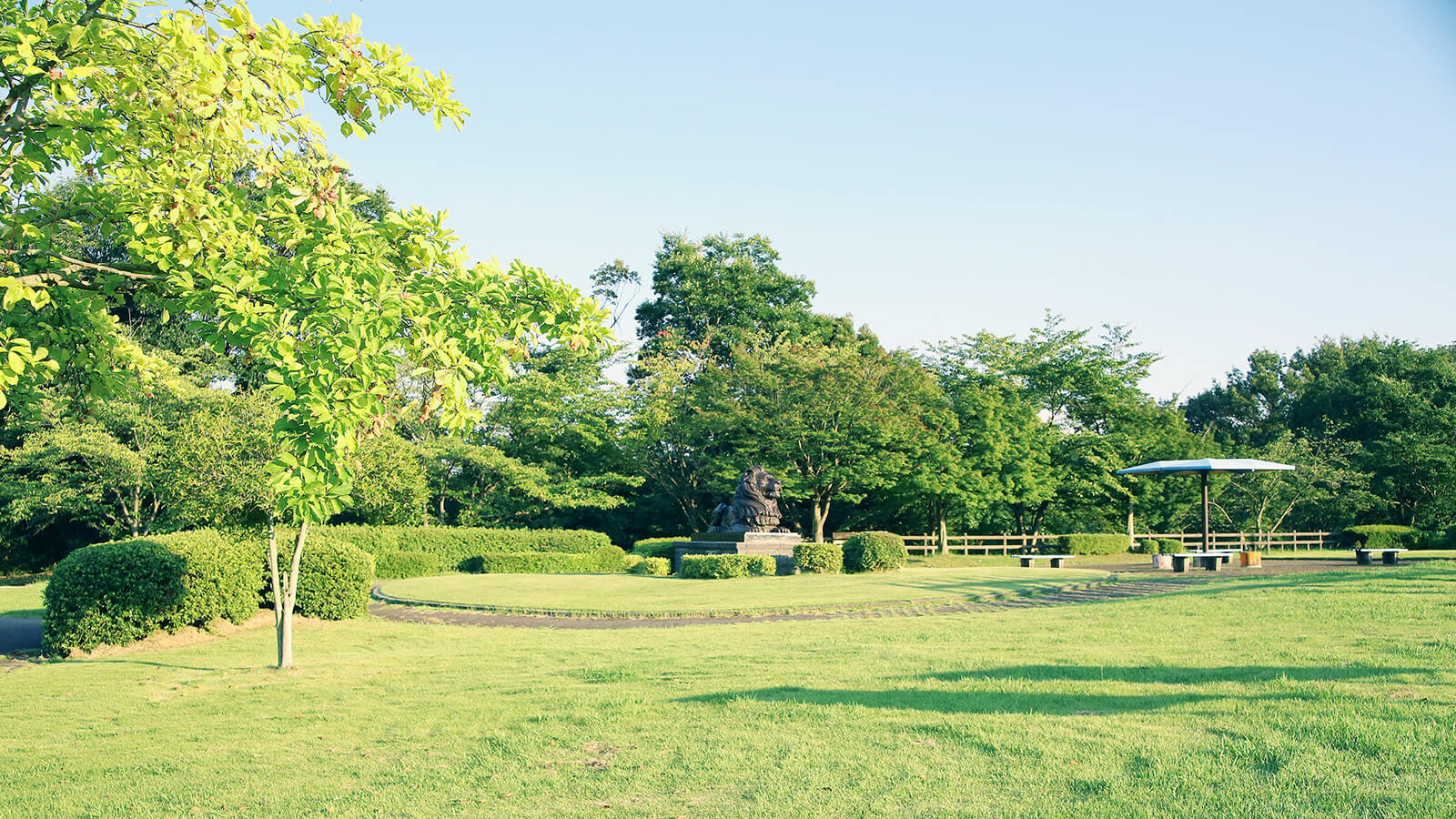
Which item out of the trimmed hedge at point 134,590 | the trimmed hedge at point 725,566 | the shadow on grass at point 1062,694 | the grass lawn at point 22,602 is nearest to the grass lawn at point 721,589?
the trimmed hedge at point 725,566

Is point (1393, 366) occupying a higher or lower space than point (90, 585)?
higher

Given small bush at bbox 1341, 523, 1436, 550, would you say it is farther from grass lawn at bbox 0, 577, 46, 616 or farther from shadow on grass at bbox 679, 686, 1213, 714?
grass lawn at bbox 0, 577, 46, 616

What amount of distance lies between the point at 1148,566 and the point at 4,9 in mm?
25912

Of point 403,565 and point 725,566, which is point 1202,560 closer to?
point 725,566

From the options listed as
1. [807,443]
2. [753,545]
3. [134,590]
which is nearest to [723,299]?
[807,443]

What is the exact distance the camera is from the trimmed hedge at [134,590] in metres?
11.7

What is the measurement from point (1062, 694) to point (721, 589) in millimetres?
12844

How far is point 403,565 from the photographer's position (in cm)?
2580

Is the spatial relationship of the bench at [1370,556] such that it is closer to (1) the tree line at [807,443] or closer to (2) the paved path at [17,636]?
(1) the tree line at [807,443]

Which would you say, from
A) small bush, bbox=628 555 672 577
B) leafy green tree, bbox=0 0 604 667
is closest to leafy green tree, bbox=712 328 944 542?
small bush, bbox=628 555 672 577

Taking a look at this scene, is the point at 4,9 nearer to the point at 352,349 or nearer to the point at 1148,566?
the point at 352,349

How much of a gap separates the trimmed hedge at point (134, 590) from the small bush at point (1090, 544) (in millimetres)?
26780

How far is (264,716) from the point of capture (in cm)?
732

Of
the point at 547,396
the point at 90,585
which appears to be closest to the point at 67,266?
A: the point at 90,585
